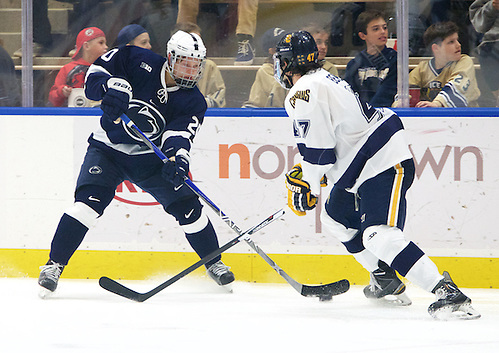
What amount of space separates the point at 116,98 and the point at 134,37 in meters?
0.75

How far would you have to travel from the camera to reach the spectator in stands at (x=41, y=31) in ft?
11.4

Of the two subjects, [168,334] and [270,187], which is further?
[270,187]

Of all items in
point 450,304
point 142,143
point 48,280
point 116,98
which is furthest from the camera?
point 142,143

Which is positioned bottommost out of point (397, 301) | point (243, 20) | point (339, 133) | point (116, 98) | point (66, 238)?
point (397, 301)

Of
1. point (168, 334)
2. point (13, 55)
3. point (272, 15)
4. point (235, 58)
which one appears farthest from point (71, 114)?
point (168, 334)

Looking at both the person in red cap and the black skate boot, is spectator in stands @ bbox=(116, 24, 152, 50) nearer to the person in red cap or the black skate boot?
the person in red cap

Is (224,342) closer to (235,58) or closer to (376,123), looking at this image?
(376,123)

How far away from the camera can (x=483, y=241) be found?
3.16 m

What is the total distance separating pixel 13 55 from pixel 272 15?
1.33m

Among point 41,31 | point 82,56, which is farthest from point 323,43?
point 41,31

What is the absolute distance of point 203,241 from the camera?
10.1ft

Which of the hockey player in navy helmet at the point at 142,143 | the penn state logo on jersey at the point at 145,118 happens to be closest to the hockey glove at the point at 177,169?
the hockey player in navy helmet at the point at 142,143

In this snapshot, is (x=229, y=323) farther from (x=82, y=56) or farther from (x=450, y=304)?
(x=82, y=56)

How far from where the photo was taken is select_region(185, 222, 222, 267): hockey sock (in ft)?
10.1
